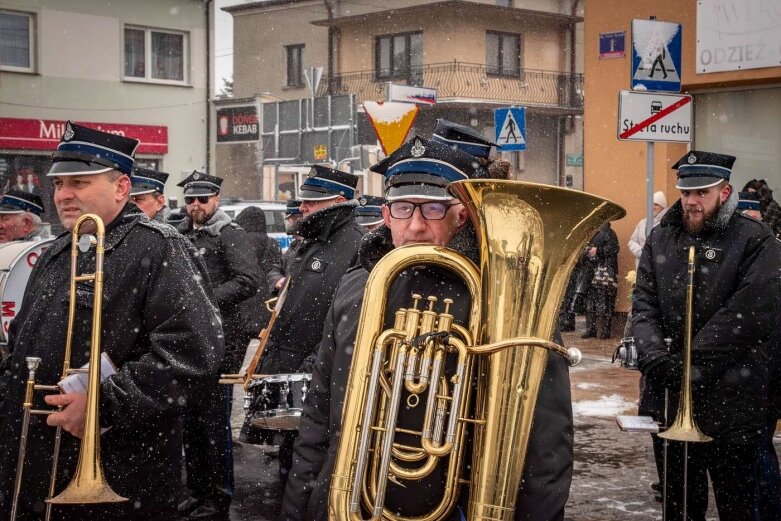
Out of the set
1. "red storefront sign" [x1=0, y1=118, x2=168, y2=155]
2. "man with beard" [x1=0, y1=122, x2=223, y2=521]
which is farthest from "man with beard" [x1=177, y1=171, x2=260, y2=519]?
"red storefront sign" [x1=0, y1=118, x2=168, y2=155]

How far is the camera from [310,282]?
597 centimetres

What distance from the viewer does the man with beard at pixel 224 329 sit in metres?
6.74

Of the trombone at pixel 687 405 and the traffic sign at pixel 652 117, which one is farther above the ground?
the traffic sign at pixel 652 117

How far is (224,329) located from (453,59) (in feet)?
99.2

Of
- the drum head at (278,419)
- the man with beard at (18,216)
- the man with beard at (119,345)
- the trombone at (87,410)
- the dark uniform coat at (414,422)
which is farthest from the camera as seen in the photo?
the man with beard at (18,216)

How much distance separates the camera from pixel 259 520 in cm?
661

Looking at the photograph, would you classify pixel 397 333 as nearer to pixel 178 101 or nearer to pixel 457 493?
pixel 457 493

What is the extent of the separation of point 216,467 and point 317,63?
34.3 metres

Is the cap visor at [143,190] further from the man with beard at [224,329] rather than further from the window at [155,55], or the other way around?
the window at [155,55]

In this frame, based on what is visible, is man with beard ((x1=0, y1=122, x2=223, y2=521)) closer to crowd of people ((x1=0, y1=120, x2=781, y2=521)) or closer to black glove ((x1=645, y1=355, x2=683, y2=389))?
crowd of people ((x1=0, y1=120, x2=781, y2=521))

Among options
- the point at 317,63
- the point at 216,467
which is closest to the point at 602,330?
the point at 216,467

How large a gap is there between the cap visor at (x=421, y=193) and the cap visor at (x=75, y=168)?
1.13m

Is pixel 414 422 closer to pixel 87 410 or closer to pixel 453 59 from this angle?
pixel 87 410

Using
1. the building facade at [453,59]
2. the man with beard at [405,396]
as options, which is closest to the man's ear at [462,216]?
the man with beard at [405,396]
